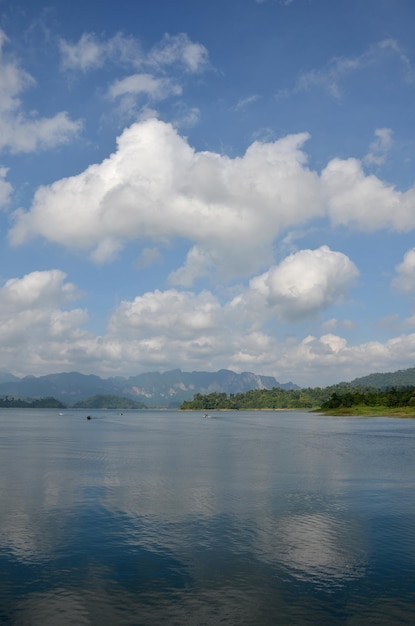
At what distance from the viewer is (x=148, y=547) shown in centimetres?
4003

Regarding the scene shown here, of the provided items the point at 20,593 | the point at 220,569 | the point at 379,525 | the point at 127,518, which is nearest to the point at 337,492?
the point at 379,525

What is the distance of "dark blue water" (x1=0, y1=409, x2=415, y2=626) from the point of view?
28859mm

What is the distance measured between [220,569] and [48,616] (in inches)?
472

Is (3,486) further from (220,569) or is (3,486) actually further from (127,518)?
(220,569)

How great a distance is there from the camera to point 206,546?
40094mm

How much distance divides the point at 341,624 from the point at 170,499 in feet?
108

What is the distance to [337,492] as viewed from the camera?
6225 cm

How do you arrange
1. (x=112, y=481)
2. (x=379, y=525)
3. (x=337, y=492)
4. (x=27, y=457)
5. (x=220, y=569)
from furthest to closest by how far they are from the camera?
1. (x=27, y=457)
2. (x=112, y=481)
3. (x=337, y=492)
4. (x=379, y=525)
5. (x=220, y=569)

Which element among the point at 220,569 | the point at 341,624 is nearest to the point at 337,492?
the point at 220,569

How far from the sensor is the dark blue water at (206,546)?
2886 centimetres

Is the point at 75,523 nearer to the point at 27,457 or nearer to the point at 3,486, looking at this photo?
the point at 3,486

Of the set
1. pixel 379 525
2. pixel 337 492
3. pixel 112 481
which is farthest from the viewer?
pixel 112 481

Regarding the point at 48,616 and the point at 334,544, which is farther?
the point at 334,544

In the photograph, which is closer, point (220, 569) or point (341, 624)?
point (341, 624)
